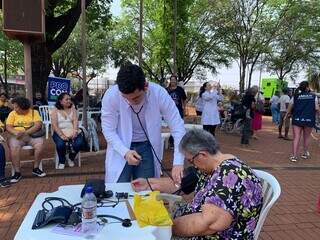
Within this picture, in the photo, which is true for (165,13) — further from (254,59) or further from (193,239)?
(193,239)

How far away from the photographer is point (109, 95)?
3.15 m

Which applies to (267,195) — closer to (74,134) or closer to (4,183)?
(4,183)

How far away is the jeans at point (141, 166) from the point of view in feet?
10.8

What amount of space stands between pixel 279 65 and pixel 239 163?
102 feet

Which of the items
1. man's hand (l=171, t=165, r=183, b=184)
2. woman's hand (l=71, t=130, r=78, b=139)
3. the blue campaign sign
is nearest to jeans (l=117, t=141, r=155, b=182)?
man's hand (l=171, t=165, r=183, b=184)

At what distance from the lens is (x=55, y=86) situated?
33.2ft

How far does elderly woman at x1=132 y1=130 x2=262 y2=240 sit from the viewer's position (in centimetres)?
213

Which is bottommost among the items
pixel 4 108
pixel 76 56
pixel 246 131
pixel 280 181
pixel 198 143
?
pixel 280 181

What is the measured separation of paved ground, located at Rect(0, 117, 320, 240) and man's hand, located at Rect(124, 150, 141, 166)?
1.73m

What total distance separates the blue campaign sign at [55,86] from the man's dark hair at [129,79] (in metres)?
7.57

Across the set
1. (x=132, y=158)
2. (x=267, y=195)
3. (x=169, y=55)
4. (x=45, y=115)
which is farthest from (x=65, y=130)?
(x=169, y=55)

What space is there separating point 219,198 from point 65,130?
5.34 metres

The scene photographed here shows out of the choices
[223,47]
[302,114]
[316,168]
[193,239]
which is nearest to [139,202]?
[193,239]

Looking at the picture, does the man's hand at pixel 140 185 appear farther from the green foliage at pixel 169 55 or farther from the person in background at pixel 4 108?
the green foliage at pixel 169 55
